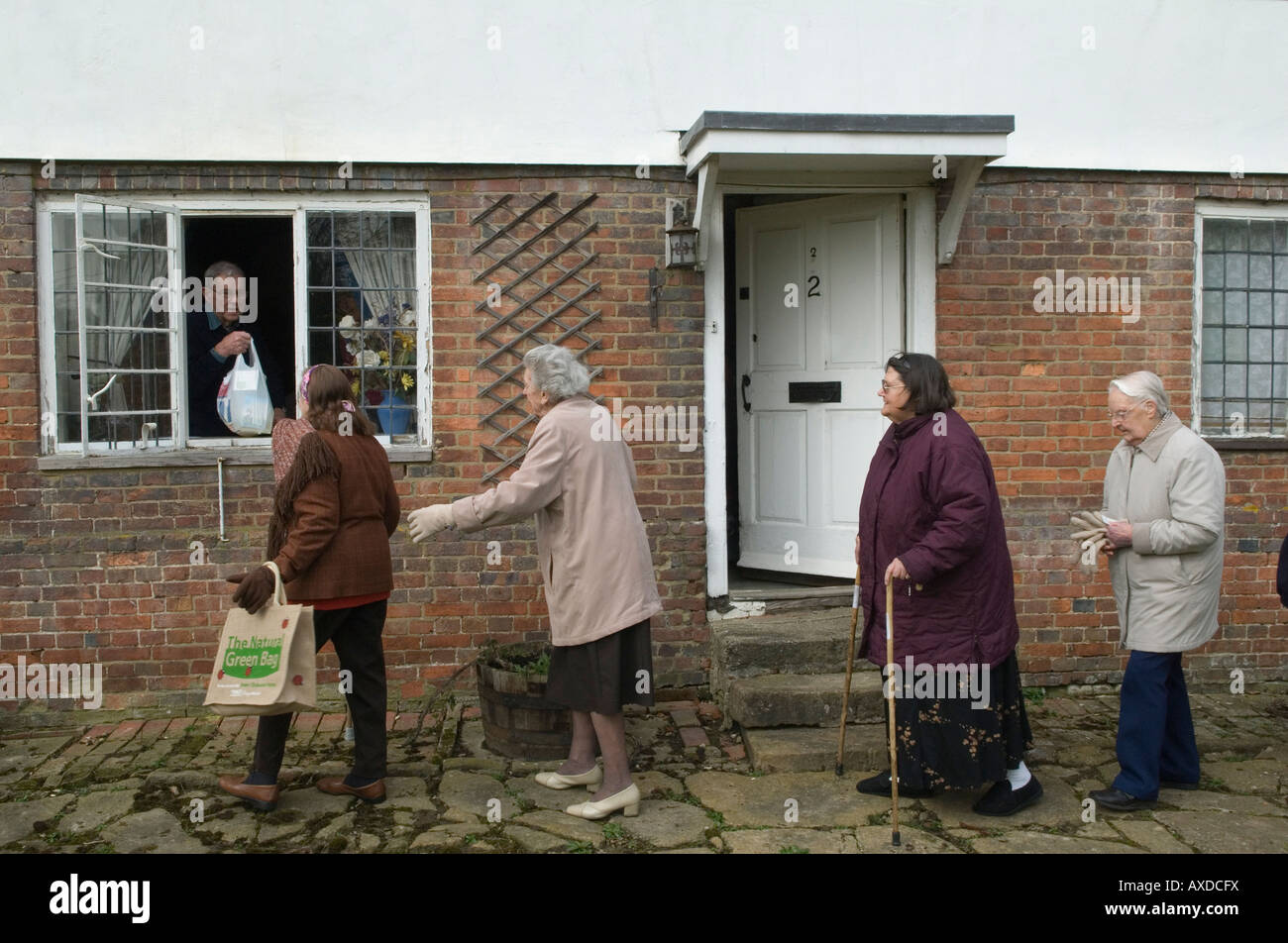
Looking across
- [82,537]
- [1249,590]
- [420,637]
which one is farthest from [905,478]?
[82,537]

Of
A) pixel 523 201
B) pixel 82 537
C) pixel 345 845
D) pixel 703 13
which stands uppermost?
pixel 703 13

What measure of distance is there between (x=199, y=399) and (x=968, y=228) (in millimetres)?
4456

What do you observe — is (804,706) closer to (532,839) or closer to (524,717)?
(524,717)

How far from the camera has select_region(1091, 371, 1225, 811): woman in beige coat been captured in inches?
189

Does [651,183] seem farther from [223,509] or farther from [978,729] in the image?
[978,729]

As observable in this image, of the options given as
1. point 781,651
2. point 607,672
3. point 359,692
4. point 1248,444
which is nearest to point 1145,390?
point 781,651

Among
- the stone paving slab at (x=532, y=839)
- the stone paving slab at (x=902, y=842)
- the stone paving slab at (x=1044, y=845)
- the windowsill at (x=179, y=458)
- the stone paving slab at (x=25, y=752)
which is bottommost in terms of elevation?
the stone paving slab at (x=1044, y=845)

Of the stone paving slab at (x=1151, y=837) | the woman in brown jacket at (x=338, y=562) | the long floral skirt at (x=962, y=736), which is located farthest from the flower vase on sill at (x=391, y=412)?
the stone paving slab at (x=1151, y=837)

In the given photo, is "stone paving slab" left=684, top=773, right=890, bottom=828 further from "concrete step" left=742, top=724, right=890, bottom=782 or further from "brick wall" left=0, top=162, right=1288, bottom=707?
"brick wall" left=0, top=162, right=1288, bottom=707

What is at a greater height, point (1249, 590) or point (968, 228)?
point (968, 228)

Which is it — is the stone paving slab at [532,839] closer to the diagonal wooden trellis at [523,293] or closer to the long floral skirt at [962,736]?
the long floral skirt at [962,736]

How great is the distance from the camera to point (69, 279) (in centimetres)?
639

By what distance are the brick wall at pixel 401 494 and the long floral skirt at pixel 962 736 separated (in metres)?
1.96

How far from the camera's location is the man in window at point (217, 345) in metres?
6.54
